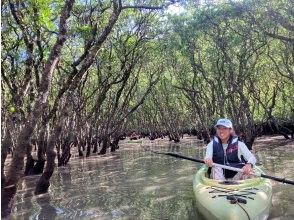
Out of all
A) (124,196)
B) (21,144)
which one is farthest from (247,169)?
(124,196)

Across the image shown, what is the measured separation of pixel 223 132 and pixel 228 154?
501mm

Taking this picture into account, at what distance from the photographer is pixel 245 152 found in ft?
26.8

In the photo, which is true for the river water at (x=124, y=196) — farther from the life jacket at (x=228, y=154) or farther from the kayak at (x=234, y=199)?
the life jacket at (x=228, y=154)

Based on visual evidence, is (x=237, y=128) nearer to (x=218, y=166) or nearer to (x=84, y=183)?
(x=84, y=183)

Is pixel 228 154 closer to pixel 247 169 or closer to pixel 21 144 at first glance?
pixel 247 169

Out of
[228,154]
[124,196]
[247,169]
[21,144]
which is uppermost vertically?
[21,144]

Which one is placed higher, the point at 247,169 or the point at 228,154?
the point at 228,154

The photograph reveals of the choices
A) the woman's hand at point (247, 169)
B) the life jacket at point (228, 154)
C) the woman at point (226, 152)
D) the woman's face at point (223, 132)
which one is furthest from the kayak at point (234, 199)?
the woman's face at point (223, 132)

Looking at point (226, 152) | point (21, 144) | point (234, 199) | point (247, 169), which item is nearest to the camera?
point (234, 199)

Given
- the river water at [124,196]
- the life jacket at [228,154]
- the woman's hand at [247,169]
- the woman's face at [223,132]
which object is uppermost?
the woman's face at [223,132]

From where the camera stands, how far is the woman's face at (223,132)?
799 centimetres

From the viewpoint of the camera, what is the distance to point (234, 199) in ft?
21.1

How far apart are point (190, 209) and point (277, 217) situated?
1.75 metres

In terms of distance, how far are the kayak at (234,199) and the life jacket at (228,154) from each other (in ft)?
2.00
